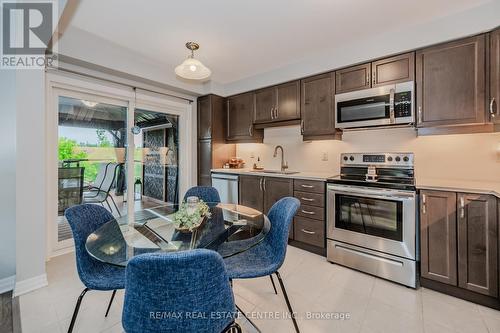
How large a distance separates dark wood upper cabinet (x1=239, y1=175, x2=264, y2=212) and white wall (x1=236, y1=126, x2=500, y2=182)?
2.31ft

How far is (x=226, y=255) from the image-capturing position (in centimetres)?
132

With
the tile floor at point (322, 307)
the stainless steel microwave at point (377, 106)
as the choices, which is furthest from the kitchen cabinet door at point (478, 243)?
the stainless steel microwave at point (377, 106)

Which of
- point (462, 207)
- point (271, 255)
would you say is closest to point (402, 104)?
point (462, 207)

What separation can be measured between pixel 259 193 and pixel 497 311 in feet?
8.15

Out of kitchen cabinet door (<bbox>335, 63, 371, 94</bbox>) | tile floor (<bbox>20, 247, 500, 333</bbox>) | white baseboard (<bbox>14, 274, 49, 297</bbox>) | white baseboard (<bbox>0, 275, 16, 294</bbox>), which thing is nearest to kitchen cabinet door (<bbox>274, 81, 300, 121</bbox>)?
kitchen cabinet door (<bbox>335, 63, 371, 94</bbox>)

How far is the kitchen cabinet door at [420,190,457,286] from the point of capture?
1964mm

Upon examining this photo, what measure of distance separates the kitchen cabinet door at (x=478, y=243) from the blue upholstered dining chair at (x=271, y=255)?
1.46 m

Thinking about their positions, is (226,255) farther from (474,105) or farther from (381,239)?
(474,105)

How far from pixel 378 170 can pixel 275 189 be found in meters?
1.27

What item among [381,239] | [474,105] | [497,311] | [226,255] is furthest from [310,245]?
[474,105]

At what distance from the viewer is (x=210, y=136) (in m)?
3.94

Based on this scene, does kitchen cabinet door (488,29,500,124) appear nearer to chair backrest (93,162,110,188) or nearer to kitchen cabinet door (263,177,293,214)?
kitchen cabinet door (263,177,293,214)

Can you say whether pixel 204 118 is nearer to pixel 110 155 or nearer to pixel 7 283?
pixel 110 155

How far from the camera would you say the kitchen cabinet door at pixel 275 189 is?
3021mm
